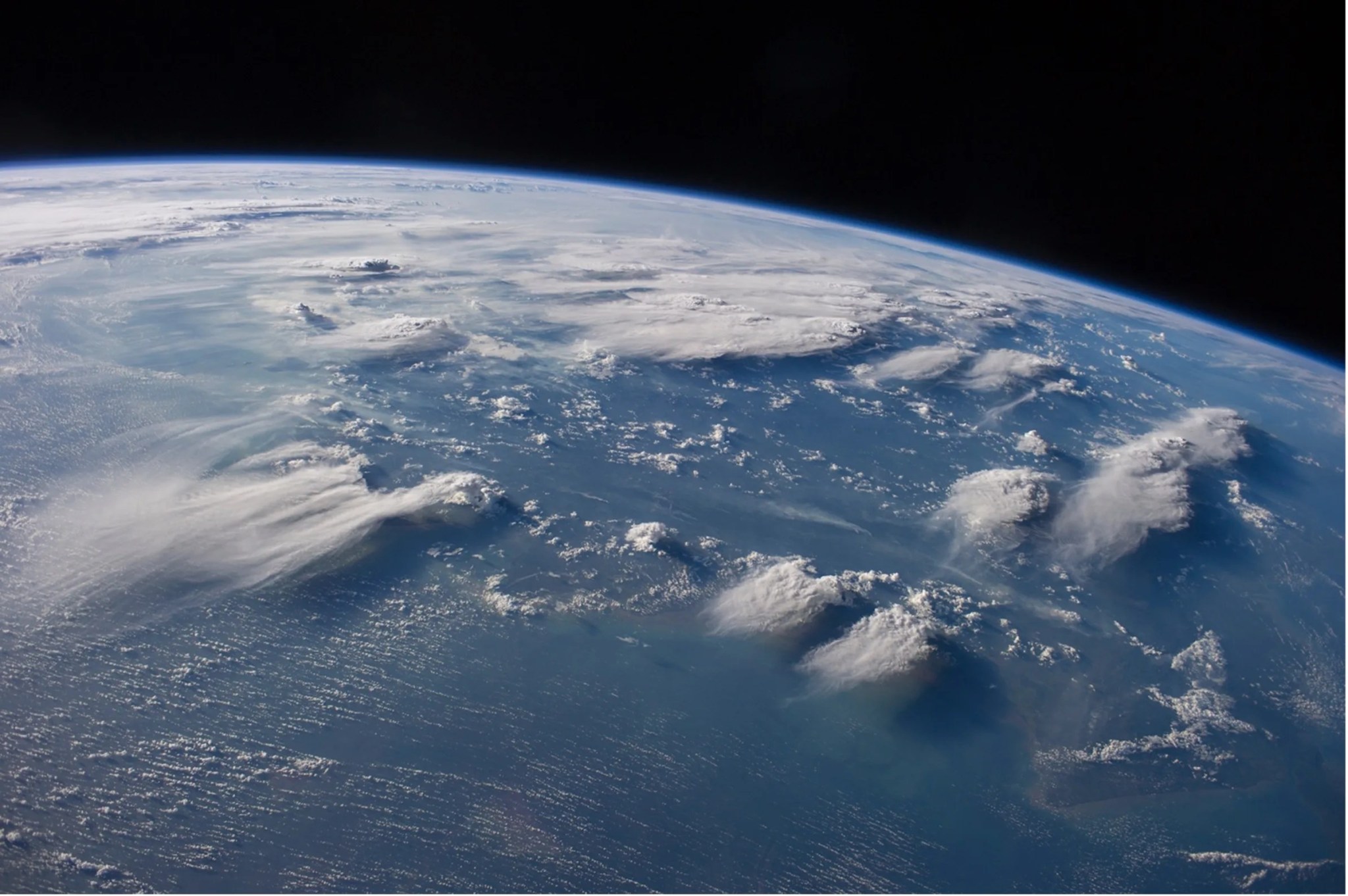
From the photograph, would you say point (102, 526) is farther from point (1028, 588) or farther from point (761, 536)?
point (1028, 588)

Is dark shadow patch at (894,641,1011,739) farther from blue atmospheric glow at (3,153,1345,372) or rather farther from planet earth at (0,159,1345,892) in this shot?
blue atmospheric glow at (3,153,1345,372)

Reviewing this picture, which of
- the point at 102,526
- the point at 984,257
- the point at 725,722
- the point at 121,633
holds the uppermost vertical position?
the point at 984,257

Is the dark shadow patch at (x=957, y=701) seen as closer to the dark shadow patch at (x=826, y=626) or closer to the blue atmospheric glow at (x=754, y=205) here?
the dark shadow patch at (x=826, y=626)

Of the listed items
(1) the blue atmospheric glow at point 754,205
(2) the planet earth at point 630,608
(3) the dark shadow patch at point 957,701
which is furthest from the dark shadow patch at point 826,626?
(1) the blue atmospheric glow at point 754,205

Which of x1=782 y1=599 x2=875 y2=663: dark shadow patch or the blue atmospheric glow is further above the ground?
the blue atmospheric glow

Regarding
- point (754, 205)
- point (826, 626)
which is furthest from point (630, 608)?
point (754, 205)

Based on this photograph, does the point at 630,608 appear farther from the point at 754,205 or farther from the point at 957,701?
the point at 754,205

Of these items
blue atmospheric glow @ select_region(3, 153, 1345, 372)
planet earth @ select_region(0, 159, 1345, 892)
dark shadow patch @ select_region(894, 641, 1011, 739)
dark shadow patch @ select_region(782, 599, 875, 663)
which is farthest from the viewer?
blue atmospheric glow @ select_region(3, 153, 1345, 372)

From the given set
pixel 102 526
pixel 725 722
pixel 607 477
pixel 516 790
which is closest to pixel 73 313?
pixel 102 526

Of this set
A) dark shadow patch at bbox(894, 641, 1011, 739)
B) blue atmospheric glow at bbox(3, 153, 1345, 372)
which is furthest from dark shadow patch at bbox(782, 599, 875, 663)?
blue atmospheric glow at bbox(3, 153, 1345, 372)
